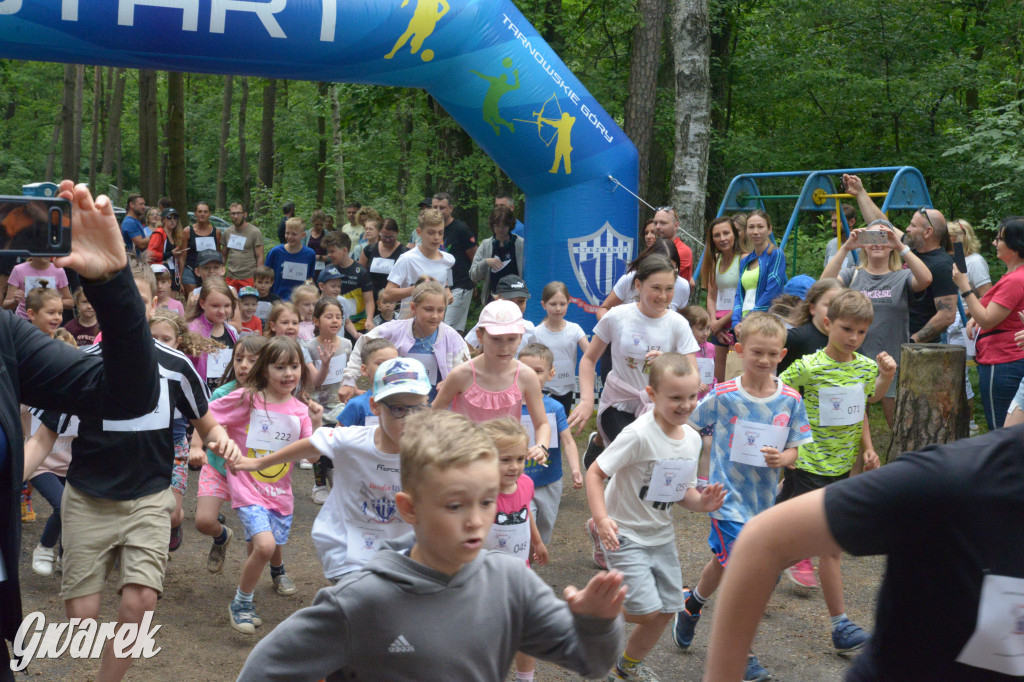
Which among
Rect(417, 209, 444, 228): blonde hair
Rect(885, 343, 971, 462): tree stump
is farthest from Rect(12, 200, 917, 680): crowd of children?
Rect(417, 209, 444, 228): blonde hair

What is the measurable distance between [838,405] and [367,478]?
2.85 meters

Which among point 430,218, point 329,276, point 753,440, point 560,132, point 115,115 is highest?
point 115,115

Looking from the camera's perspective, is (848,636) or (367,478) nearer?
(367,478)

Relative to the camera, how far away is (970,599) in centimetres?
157

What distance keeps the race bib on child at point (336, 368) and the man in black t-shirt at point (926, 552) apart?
6.57m

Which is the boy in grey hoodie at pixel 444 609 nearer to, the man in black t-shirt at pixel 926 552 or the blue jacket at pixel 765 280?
the man in black t-shirt at pixel 926 552

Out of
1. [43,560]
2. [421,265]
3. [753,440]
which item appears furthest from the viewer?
[421,265]

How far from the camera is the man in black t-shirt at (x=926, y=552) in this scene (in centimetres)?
153

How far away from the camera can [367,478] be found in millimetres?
4105

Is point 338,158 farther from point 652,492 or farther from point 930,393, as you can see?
point 652,492

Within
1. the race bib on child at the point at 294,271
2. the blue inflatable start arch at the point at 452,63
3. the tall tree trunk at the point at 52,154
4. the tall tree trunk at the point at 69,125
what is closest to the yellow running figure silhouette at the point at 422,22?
the blue inflatable start arch at the point at 452,63

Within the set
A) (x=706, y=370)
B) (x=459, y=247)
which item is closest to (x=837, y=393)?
(x=706, y=370)

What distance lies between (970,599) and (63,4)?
8.90 m

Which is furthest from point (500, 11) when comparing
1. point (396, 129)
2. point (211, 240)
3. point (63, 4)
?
point (396, 129)
